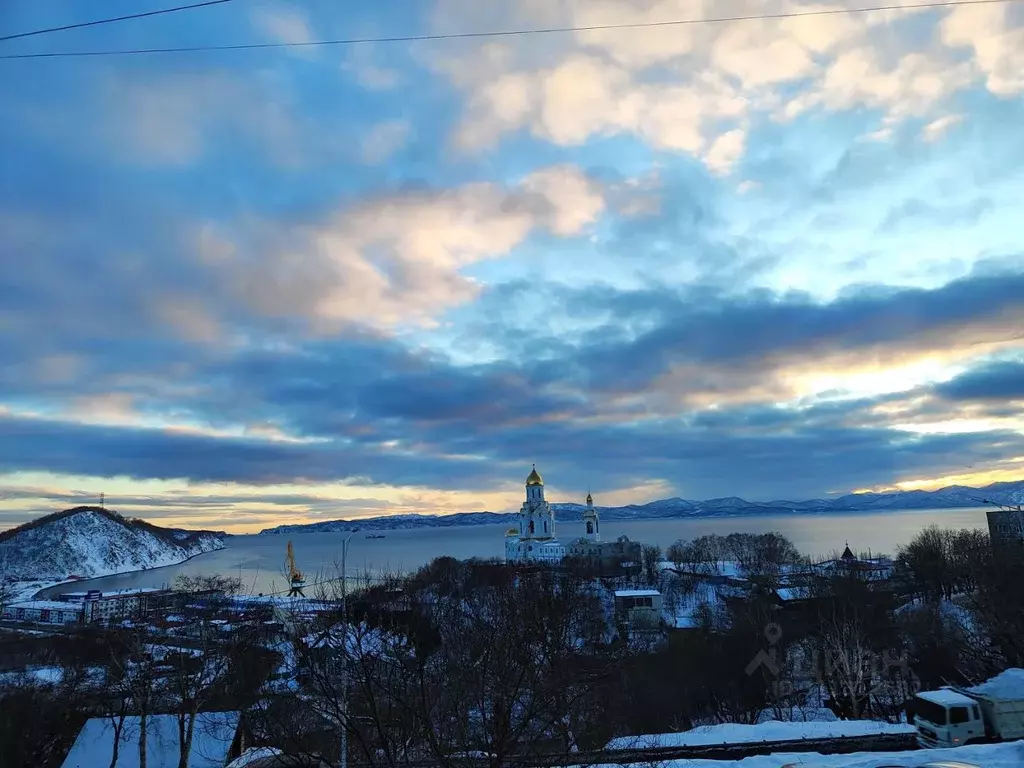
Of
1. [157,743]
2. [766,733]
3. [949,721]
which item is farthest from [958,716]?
[157,743]

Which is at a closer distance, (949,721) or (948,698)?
(949,721)

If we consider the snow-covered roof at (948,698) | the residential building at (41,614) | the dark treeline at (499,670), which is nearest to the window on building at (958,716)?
the snow-covered roof at (948,698)

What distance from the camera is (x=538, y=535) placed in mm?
117562

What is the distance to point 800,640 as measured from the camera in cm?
4153

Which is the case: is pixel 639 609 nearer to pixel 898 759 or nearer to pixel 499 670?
pixel 898 759

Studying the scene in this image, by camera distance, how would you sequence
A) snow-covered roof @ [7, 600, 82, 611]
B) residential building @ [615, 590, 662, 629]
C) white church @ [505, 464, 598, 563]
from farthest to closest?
white church @ [505, 464, 598, 563] < snow-covered roof @ [7, 600, 82, 611] < residential building @ [615, 590, 662, 629]

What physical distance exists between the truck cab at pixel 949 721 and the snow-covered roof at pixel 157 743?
21.2 meters

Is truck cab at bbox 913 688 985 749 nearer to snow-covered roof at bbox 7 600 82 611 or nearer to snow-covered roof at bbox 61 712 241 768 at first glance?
snow-covered roof at bbox 61 712 241 768

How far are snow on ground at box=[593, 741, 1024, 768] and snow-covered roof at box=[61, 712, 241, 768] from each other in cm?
1609

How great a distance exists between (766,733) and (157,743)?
20429mm

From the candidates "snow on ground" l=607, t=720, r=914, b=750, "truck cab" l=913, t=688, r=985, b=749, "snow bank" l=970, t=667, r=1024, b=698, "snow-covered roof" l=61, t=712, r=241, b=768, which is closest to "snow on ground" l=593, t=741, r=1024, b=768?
"truck cab" l=913, t=688, r=985, b=749

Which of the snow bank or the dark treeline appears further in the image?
the snow bank

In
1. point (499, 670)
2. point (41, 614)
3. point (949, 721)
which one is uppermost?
point (499, 670)

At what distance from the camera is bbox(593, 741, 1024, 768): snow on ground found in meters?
11.1
